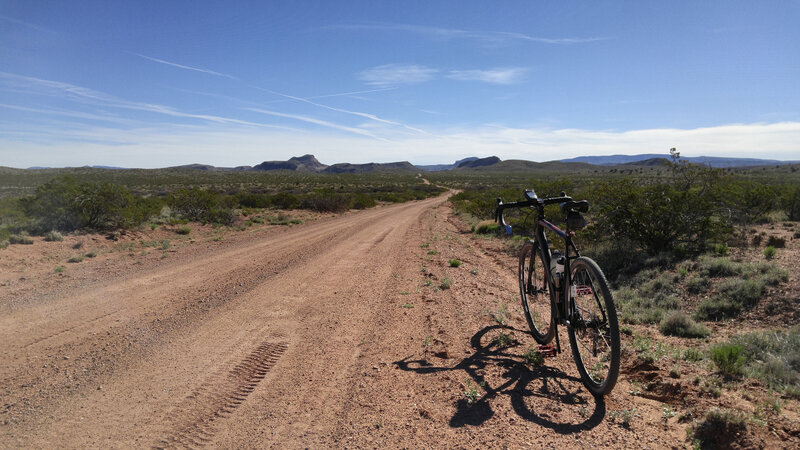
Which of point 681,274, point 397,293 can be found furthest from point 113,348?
point 681,274

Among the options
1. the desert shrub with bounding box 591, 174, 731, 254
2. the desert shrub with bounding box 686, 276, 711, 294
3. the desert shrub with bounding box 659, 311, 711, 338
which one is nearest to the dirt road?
the desert shrub with bounding box 659, 311, 711, 338

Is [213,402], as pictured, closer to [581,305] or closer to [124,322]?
[124,322]

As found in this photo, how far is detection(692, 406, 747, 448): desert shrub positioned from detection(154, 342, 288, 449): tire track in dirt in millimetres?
3389

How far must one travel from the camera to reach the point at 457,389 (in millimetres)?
3473

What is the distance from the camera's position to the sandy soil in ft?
9.51

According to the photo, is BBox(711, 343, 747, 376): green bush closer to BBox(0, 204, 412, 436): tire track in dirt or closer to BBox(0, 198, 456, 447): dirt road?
BBox(0, 198, 456, 447): dirt road

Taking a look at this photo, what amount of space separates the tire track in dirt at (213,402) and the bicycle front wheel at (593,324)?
2897 mm

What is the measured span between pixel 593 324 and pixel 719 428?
3.18ft

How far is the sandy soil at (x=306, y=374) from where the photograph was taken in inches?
114

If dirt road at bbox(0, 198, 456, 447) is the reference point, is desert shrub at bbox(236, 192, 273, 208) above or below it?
above

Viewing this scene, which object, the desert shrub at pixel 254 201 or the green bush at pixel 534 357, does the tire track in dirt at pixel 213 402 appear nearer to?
the green bush at pixel 534 357

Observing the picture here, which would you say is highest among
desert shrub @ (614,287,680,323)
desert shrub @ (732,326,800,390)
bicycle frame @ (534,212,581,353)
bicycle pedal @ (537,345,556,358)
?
bicycle frame @ (534,212,581,353)

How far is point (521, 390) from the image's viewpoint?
3.41 m

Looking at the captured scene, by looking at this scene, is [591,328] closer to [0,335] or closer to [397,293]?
[397,293]
